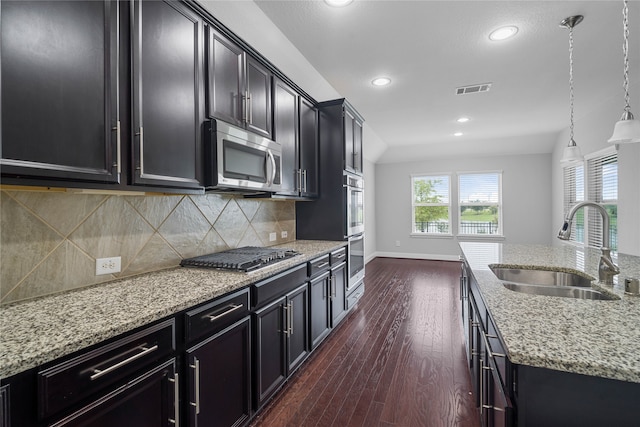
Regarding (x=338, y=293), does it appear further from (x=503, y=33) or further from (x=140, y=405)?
(x=503, y=33)

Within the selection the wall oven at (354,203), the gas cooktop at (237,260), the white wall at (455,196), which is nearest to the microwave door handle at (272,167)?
the gas cooktop at (237,260)

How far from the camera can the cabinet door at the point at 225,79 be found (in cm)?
180

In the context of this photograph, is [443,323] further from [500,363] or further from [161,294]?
[161,294]

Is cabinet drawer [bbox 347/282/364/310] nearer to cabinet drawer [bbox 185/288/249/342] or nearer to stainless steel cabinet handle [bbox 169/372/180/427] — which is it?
cabinet drawer [bbox 185/288/249/342]

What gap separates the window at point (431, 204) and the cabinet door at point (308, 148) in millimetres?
4762

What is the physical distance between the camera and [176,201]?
196 centimetres

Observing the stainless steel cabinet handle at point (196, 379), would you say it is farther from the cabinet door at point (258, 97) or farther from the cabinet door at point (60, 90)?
the cabinet door at point (258, 97)

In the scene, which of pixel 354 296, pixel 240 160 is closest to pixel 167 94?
pixel 240 160

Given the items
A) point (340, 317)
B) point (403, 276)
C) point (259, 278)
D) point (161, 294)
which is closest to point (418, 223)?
point (403, 276)

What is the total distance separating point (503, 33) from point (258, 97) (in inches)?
82.7

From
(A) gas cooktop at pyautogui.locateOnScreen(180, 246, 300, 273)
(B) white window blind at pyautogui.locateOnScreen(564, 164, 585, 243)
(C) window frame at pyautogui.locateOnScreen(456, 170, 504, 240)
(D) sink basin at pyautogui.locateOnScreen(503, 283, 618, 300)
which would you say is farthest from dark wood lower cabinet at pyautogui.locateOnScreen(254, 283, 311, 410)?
(C) window frame at pyautogui.locateOnScreen(456, 170, 504, 240)

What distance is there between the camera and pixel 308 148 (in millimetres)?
3102

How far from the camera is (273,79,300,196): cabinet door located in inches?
98.4

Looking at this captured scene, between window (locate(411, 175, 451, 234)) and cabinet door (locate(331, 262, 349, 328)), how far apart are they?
4587mm
